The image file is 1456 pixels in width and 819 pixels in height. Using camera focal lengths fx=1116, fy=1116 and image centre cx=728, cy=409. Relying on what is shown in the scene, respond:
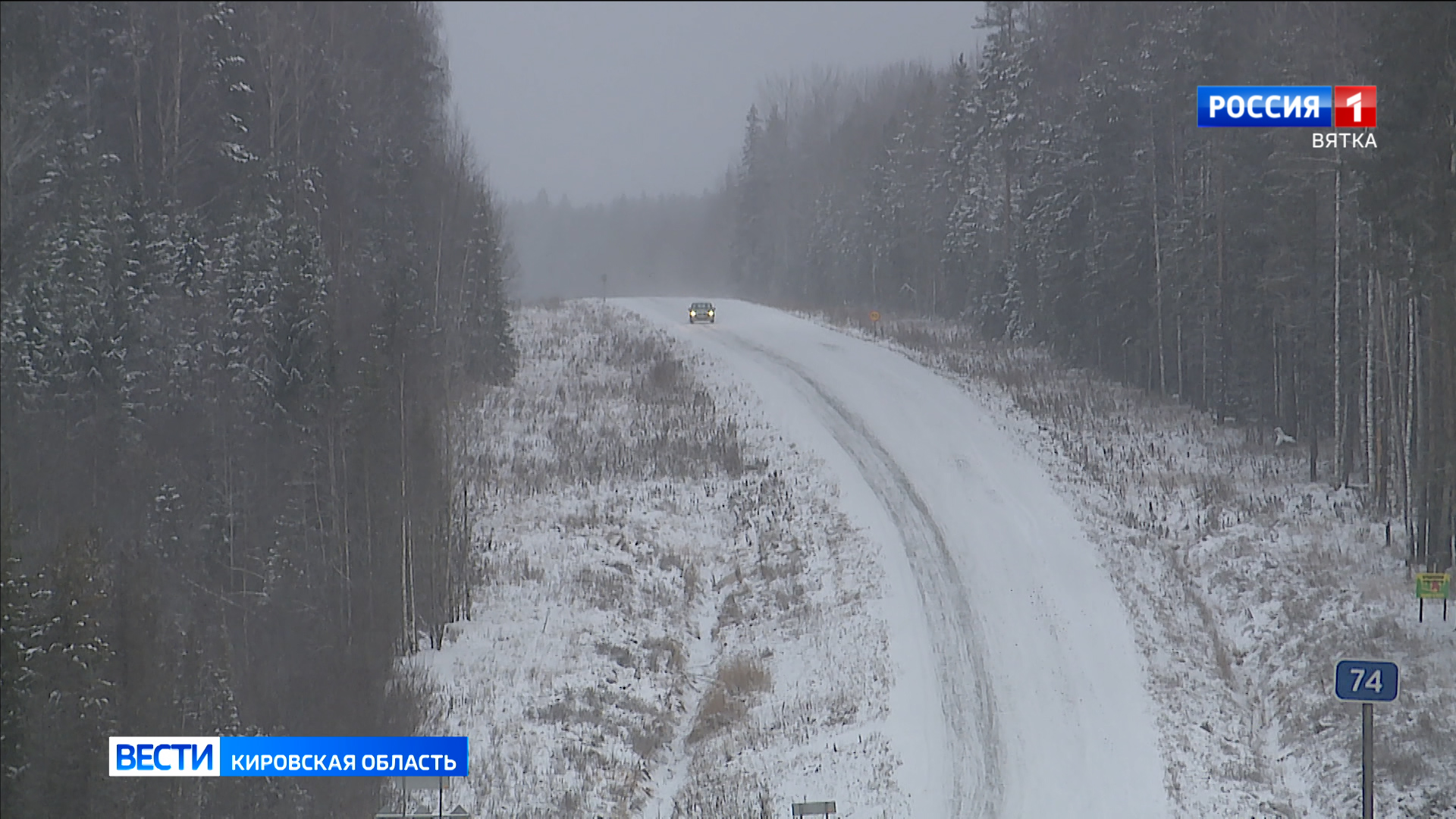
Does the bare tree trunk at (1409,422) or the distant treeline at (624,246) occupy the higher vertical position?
the distant treeline at (624,246)

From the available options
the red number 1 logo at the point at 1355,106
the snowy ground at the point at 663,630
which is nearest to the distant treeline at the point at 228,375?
the snowy ground at the point at 663,630

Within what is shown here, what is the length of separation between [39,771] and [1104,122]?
3897cm

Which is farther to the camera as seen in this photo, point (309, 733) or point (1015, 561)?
point (1015, 561)

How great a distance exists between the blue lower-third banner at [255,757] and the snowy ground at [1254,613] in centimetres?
1105

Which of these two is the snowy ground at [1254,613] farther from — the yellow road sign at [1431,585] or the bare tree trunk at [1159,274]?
the bare tree trunk at [1159,274]

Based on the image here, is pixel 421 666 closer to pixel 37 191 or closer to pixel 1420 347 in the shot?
pixel 37 191

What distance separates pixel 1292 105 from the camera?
858 inches

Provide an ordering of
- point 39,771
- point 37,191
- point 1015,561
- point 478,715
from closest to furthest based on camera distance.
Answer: point 39,771, point 478,715, point 1015,561, point 37,191

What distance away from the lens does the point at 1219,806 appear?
15.9 meters

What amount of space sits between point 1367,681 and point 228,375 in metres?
24.2

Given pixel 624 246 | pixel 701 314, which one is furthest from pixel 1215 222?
pixel 624 246

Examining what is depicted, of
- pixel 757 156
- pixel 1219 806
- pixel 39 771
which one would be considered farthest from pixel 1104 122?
pixel 757 156

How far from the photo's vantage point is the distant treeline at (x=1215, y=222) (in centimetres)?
1983

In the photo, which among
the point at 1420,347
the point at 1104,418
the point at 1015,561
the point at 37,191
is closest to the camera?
the point at 1420,347
